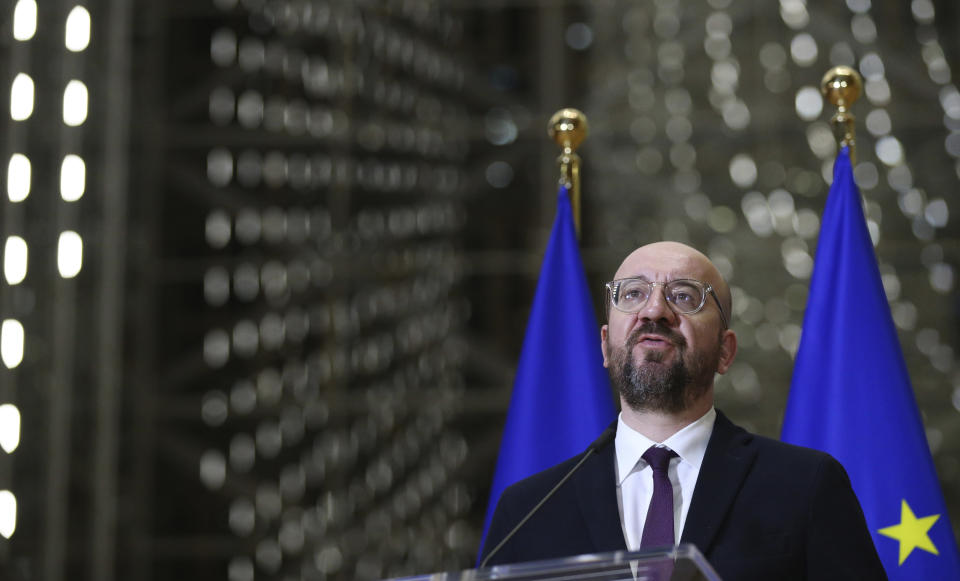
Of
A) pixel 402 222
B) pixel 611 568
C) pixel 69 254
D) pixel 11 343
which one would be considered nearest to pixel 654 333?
pixel 611 568

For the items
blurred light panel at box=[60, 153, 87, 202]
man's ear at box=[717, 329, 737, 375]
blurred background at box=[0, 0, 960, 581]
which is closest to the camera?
man's ear at box=[717, 329, 737, 375]

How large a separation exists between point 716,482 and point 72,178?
4.66m

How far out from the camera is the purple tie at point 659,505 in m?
1.48

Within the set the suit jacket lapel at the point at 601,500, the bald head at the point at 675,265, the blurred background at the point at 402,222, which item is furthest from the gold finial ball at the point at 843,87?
the blurred background at the point at 402,222

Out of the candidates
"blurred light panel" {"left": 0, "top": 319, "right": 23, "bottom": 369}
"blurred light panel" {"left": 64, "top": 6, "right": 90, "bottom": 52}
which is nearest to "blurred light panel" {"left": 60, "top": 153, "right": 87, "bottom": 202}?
"blurred light panel" {"left": 64, "top": 6, "right": 90, "bottom": 52}

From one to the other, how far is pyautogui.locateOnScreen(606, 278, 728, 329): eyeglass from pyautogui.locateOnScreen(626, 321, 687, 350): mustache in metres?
0.03

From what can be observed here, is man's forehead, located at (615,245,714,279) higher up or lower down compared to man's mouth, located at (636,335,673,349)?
higher up

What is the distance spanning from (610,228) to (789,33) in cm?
153

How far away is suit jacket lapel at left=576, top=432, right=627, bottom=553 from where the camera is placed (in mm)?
1506

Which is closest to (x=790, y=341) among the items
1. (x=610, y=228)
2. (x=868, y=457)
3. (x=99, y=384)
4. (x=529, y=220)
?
(x=610, y=228)

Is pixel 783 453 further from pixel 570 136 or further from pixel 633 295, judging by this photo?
pixel 570 136

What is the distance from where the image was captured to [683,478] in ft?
5.07

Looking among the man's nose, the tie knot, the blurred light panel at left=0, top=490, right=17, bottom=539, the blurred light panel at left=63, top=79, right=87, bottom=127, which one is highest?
the blurred light panel at left=63, top=79, right=87, bottom=127

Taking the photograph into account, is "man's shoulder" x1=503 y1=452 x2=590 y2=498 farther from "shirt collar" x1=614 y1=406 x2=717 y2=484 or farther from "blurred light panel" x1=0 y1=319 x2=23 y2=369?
"blurred light panel" x1=0 y1=319 x2=23 y2=369
